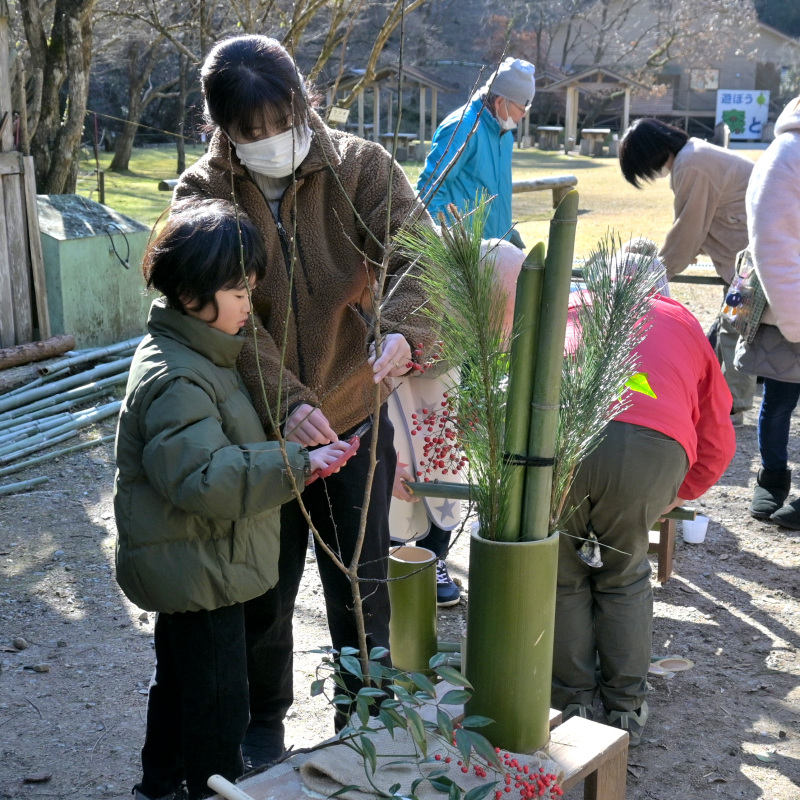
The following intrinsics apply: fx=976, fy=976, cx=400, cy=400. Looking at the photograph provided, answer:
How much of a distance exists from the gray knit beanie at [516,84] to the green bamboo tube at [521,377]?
3.05 m

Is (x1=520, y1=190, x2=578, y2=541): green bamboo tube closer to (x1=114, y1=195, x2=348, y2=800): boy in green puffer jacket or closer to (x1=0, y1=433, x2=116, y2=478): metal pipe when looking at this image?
(x1=114, y1=195, x2=348, y2=800): boy in green puffer jacket

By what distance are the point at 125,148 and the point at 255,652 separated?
2024cm

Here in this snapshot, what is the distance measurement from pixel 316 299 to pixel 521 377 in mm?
690

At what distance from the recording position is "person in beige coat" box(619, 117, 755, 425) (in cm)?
460

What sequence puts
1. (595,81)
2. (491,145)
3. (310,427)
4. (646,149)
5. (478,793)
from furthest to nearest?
1. (595,81)
2. (646,149)
3. (491,145)
4. (310,427)
5. (478,793)

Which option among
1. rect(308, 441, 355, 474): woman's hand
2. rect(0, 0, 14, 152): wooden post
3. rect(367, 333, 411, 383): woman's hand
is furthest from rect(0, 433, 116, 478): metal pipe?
rect(308, 441, 355, 474): woman's hand

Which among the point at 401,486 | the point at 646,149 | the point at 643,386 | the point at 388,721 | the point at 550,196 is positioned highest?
the point at 646,149

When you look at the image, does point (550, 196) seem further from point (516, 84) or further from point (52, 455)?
point (52, 455)

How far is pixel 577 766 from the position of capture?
165 cm

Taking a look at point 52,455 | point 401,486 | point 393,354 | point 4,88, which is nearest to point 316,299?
point 393,354

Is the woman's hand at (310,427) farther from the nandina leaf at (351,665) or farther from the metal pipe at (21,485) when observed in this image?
the metal pipe at (21,485)

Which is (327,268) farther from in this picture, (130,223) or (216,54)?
(130,223)

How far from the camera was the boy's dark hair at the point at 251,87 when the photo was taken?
1821 mm

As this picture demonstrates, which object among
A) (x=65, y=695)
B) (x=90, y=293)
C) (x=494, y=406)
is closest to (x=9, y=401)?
(x=90, y=293)
